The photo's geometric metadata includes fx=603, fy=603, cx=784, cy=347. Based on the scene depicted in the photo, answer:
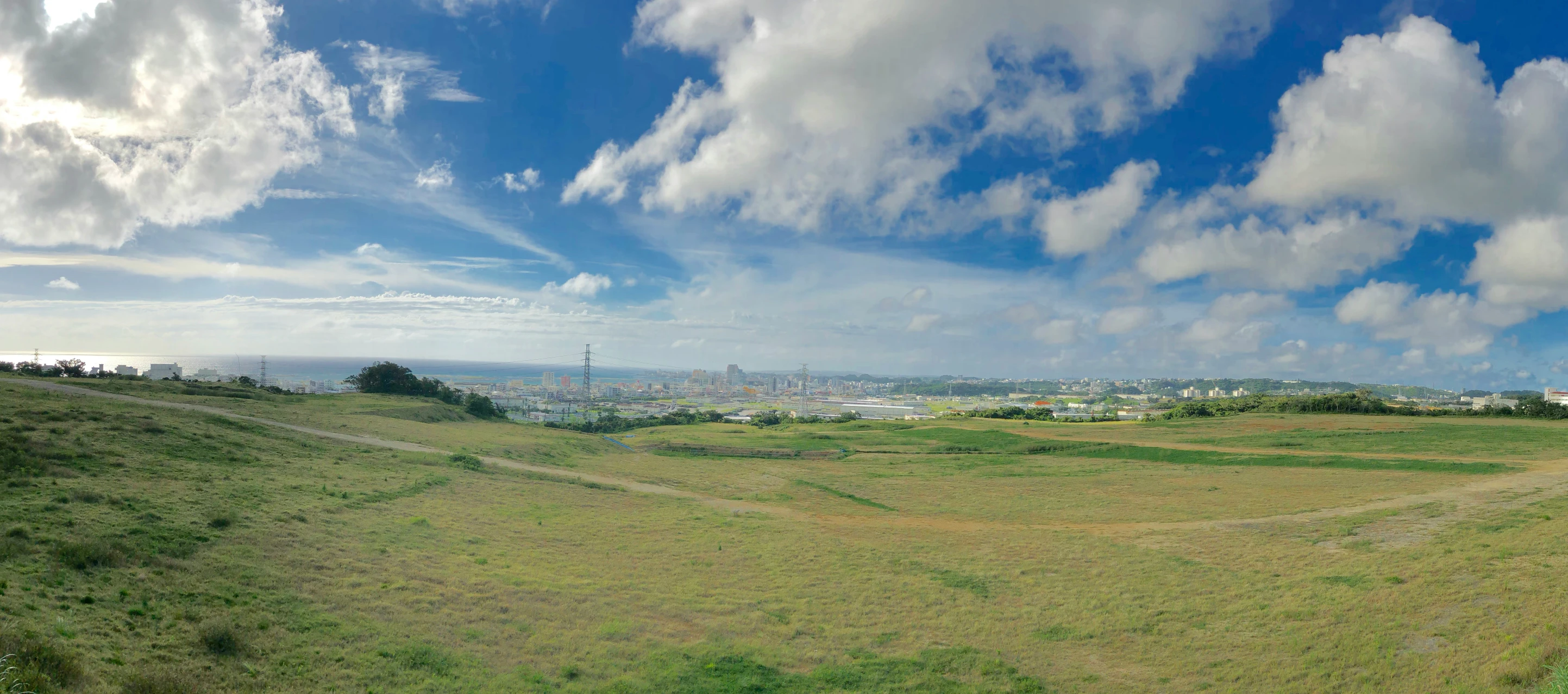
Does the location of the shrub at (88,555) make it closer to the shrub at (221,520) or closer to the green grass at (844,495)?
the shrub at (221,520)

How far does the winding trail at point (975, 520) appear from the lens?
23.5m

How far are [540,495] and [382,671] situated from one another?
16354mm

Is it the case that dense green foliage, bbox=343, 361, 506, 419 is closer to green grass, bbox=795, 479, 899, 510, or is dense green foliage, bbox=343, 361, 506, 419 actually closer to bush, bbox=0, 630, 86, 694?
green grass, bbox=795, 479, 899, 510

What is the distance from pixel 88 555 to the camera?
10023mm

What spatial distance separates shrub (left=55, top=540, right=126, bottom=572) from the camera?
32.3ft

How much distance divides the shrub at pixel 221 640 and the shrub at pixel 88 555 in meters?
2.85

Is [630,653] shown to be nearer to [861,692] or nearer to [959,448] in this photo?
[861,692]

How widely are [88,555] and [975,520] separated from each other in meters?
26.0

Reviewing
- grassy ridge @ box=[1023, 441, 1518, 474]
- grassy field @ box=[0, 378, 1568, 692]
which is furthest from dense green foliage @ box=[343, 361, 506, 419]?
grassy ridge @ box=[1023, 441, 1518, 474]

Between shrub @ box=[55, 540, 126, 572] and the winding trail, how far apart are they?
19.3 meters

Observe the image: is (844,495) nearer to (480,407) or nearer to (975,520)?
(975,520)

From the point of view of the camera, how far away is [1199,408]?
7856cm

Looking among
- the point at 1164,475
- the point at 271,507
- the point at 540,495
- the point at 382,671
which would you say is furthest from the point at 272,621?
the point at 1164,475

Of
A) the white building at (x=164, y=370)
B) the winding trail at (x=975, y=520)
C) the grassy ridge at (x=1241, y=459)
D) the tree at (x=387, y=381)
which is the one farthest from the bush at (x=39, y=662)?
the white building at (x=164, y=370)
